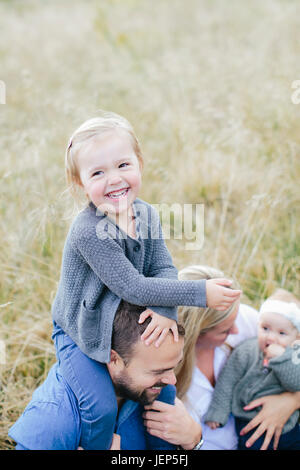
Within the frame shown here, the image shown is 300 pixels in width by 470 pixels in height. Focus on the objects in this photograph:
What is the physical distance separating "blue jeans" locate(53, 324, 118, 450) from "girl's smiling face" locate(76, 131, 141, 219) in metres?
0.53

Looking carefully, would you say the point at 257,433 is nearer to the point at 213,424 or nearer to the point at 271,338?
the point at 213,424

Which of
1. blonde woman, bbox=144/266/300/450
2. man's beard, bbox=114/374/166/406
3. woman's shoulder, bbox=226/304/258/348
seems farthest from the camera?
woman's shoulder, bbox=226/304/258/348

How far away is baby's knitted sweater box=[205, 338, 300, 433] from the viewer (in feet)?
6.53

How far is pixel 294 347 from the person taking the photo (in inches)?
79.0

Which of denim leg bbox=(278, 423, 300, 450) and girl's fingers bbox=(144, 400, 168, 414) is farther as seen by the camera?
denim leg bbox=(278, 423, 300, 450)

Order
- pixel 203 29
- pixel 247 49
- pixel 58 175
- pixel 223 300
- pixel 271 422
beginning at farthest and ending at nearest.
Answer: pixel 203 29 < pixel 247 49 < pixel 58 175 < pixel 271 422 < pixel 223 300

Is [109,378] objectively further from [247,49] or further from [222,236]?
[247,49]

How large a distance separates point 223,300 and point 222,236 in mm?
1456

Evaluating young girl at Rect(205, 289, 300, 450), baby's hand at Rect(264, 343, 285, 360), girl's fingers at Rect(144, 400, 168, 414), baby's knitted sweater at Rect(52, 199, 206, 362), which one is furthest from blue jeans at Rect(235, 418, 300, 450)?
baby's knitted sweater at Rect(52, 199, 206, 362)

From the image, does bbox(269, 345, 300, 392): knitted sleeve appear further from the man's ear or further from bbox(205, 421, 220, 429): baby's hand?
the man's ear

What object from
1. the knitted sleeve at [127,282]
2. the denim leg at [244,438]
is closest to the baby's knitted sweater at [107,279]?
the knitted sleeve at [127,282]

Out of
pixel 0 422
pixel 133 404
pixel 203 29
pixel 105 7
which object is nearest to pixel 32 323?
pixel 0 422

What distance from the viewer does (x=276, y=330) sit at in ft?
6.67

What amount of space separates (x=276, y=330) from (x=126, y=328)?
0.74m
